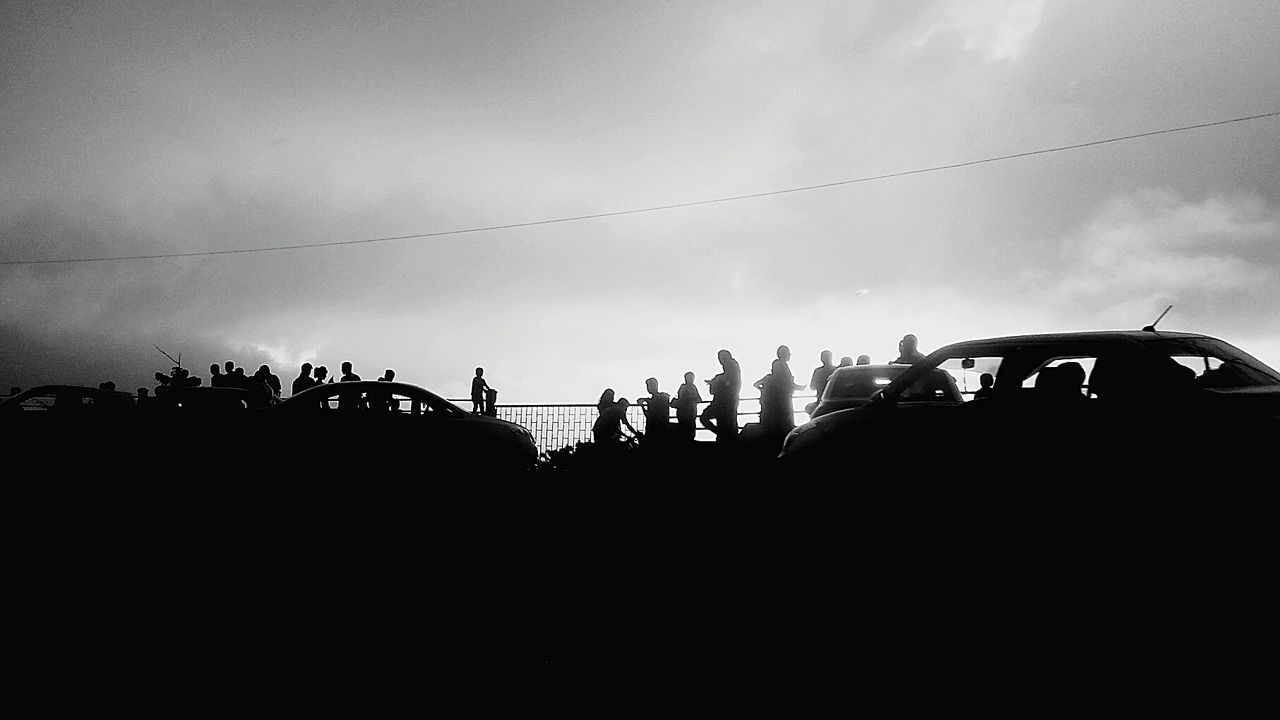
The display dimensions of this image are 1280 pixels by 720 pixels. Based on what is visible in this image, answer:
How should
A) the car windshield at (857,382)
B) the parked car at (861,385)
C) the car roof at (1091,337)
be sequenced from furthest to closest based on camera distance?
the car windshield at (857,382) < the parked car at (861,385) < the car roof at (1091,337)

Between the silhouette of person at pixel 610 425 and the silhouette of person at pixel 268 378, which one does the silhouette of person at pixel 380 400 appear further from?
the silhouette of person at pixel 268 378

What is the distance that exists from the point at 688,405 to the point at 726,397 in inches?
57.0

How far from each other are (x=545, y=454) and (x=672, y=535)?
7130mm

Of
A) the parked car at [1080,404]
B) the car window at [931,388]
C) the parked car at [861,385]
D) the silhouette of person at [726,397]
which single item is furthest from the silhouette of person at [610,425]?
the parked car at [1080,404]

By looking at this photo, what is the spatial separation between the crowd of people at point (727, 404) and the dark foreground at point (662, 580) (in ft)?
12.2

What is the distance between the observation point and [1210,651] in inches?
142

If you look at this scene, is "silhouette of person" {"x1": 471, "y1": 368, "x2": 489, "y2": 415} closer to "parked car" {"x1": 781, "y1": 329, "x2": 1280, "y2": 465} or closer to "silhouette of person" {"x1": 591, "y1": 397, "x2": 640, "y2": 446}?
"silhouette of person" {"x1": 591, "y1": 397, "x2": 640, "y2": 446}

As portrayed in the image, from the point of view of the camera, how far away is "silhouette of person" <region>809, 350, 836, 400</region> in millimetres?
12055

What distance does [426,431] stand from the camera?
676 cm

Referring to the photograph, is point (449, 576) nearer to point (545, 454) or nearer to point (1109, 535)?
point (1109, 535)

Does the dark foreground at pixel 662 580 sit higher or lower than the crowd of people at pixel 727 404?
lower

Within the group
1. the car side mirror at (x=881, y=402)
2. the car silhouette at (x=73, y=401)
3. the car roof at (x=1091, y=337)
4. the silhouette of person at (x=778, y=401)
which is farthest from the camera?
the silhouette of person at (x=778, y=401)

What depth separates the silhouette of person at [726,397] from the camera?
38.3 ft

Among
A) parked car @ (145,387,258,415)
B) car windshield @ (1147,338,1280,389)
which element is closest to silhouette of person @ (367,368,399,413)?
parked car @ (145,387,258,415)
